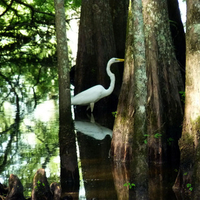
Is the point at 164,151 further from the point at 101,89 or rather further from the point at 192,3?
the point at 101,89

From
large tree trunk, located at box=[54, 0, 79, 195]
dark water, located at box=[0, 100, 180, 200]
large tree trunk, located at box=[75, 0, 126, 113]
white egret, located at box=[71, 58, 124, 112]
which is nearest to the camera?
large tree trunk, located at box=[54, 0, 79, 195]

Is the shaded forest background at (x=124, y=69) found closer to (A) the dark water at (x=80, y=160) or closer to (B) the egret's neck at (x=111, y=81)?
(A) the dark water at (x=80, y=160)

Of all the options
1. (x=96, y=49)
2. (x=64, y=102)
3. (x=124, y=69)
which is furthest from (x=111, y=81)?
(x=64, y=102)

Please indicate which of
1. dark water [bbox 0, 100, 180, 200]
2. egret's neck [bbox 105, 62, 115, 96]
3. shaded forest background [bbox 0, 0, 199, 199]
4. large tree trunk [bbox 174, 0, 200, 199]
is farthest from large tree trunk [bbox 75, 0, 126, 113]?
large tree trunk [bbox 174, 0, 200, 199]

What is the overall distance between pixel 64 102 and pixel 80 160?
230 centimetres

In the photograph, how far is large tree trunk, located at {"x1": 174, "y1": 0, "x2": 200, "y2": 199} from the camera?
7.46 metres

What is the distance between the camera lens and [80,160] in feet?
32.3

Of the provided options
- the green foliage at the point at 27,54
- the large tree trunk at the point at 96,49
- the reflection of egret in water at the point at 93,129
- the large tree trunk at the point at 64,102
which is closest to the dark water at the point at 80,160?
the reflection of egret in water at the point at 93,129

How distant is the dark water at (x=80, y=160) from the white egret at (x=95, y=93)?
0.51 m

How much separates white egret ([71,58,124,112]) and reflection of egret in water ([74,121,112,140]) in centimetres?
87

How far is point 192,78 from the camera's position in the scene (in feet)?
25.1

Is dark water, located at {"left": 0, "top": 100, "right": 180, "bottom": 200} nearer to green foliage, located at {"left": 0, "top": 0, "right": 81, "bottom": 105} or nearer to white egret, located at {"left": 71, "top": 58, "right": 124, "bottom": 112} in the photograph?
white egret, located at {"left": 71, "top": 58, "right": 124, "bottom": 112}

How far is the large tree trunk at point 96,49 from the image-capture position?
1473 cm

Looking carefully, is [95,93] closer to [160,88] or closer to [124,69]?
[124,69]
